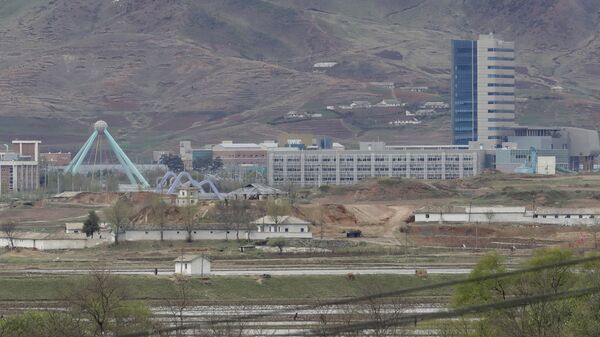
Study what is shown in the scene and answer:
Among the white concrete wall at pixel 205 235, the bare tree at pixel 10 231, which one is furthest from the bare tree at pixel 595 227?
the bare tree at pixel 10 231

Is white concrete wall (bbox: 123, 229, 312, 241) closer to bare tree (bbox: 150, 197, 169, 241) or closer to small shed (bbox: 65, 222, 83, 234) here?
bare tree (bbox: 150, 197, 169, 241)

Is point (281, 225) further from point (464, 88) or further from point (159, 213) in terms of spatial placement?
point (464, 88)

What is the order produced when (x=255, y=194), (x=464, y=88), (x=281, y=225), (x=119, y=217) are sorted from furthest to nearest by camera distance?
1. (x=464, y=88)
2. (x=255, y=194)
3. (x=119, y=217)
4. (x=281, y=225)

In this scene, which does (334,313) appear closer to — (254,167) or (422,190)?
(422,190)

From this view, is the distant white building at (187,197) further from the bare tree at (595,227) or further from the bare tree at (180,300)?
the bare tree at (180,300)

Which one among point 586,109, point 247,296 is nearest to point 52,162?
point 586,109

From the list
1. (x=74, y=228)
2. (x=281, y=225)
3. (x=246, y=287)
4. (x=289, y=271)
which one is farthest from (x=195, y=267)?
(x=74, y=228)
